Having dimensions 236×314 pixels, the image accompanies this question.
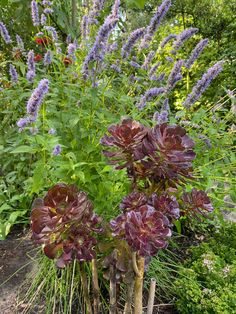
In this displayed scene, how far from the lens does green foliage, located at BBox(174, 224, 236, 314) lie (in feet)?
4.77

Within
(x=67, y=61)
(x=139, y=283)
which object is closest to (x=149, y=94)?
(x=67, y=61)

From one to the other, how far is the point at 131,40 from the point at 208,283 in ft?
4.19

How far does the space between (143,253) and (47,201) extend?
0.26m

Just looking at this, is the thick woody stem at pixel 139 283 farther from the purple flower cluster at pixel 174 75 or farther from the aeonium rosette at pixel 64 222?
the purple flower cluster at pixel 174 75

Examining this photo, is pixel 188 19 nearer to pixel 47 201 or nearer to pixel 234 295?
pixel 234 295

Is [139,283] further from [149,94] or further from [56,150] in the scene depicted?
[149,94]

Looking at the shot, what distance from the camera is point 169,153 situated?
0.80 meters

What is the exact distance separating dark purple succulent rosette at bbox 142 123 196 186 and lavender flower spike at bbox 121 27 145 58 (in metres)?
1.03

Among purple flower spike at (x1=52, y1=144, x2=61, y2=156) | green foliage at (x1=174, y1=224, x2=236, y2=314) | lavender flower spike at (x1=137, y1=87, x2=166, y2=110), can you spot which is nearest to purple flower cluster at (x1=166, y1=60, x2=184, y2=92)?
lavender flower spike at (x1=137, y1=87, x2=166, y2=110)

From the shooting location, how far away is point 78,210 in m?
0.79

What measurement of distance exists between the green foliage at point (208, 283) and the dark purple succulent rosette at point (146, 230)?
0.83 m

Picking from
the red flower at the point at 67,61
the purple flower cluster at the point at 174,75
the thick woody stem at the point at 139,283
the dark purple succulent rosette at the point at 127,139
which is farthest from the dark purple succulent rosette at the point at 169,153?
the red flower at the point at 67,61

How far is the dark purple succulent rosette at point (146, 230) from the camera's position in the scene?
30.3 inches

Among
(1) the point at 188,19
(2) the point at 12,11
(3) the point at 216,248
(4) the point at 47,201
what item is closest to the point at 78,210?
(4) the point at 47,201
